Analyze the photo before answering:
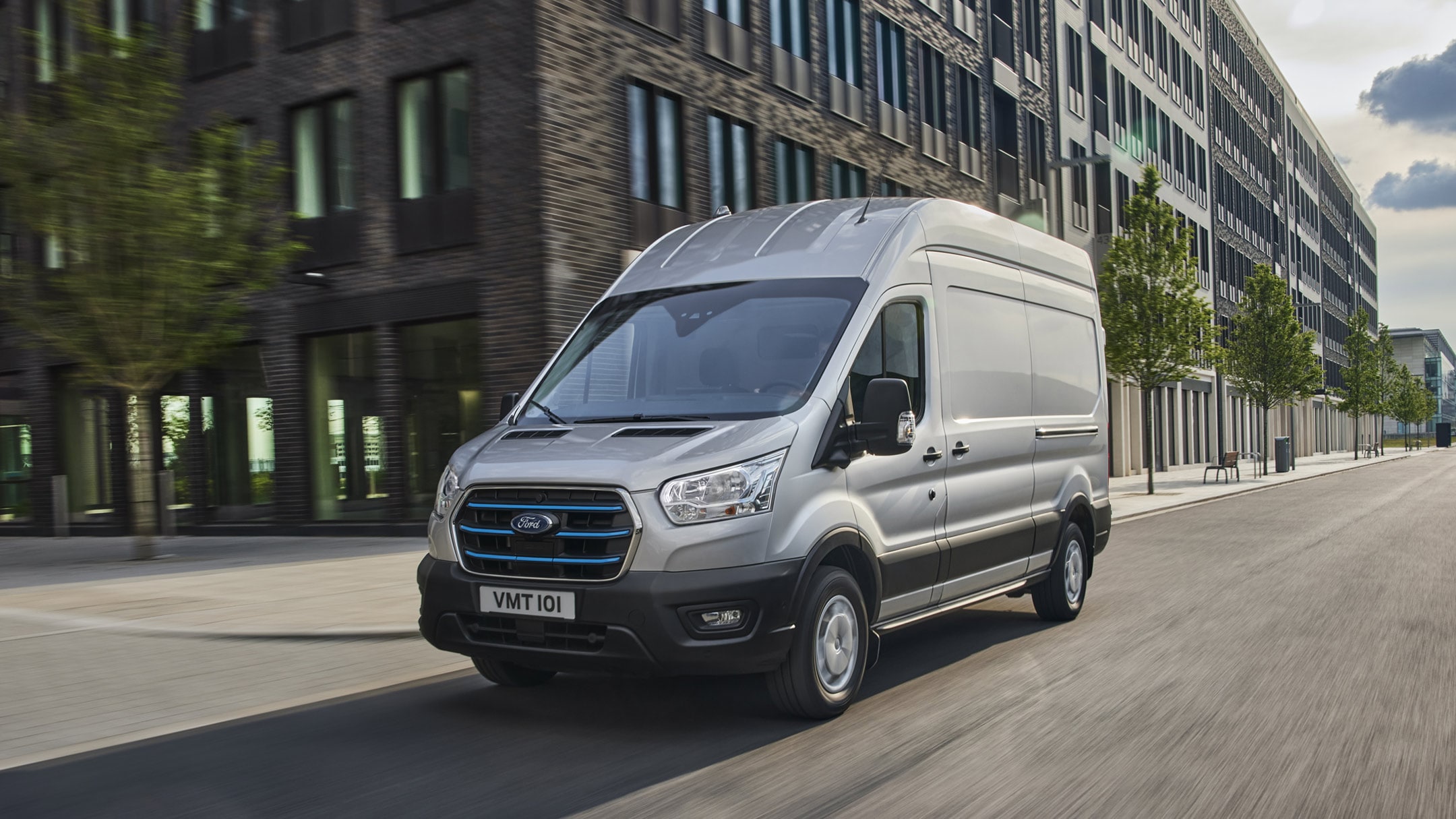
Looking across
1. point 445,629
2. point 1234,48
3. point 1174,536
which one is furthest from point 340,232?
point 1234,48

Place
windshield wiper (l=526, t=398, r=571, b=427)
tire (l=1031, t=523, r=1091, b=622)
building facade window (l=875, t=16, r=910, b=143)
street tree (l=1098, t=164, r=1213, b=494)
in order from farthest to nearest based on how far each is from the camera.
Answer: street tree (l=1098, t=164, r=1213, b=494) < building facade window (l=875, t=16, r=910, b=143) < tire (l=1031, t=523, r=1091, b=622) < windshield wiper (l=526, t=398, r=571, b=427)

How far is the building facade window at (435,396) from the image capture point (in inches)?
642

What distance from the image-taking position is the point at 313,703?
605 cm

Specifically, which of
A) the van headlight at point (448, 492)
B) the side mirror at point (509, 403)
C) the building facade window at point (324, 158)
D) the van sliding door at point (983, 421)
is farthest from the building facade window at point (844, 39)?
the van headlight at point (448, 492)

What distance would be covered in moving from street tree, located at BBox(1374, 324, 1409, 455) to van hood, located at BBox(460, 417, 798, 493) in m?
73.8

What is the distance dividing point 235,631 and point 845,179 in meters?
17.2

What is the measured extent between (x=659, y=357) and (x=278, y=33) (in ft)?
49.4

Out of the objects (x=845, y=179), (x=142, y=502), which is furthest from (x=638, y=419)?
(x=845, y=179)

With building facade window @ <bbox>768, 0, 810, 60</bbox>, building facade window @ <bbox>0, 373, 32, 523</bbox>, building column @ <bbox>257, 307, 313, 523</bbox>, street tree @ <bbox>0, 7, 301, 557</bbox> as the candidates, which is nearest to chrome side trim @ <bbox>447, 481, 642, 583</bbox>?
street tree @ <bbox>0, 7, 301, 557</bbox>

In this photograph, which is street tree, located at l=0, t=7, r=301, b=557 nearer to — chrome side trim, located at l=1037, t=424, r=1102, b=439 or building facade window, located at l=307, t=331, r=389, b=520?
building facade window, located at l=307, t=331, r=389, b=520

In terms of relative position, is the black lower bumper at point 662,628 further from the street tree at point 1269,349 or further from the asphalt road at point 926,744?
the street tree at point 1269,349

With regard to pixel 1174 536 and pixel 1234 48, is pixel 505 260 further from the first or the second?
pixel 1234 48

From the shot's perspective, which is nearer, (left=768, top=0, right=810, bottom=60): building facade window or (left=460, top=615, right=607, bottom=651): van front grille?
(left=460, top=615, right=607, bottom=651): van front grille

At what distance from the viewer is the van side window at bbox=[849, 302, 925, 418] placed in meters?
5.69
